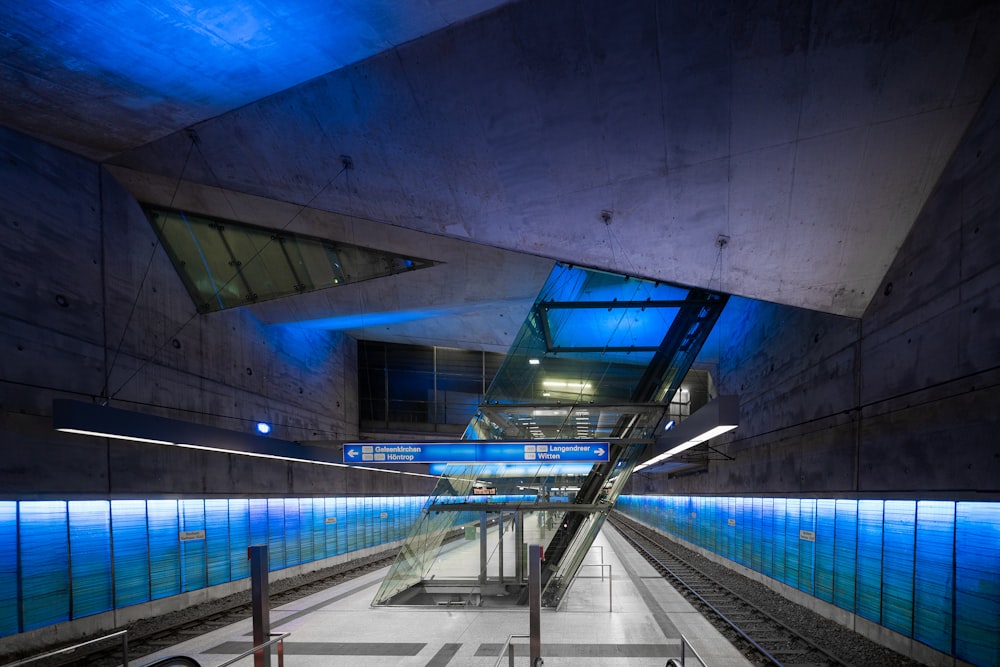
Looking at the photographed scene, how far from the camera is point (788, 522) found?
1304cm

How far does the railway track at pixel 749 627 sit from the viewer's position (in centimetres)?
838

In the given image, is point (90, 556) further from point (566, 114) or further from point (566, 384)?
point (566, 114)

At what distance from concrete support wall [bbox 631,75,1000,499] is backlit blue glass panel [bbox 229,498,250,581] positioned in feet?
43.2

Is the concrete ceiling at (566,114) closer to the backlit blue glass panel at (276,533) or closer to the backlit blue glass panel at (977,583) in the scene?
the backlit blue glass panel at (977,583)

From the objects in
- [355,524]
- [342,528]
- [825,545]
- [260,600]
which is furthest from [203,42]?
[355,524]

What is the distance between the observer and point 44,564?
8828mm

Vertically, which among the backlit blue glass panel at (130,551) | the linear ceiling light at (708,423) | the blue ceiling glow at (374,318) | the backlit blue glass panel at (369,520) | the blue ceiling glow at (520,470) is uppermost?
the blue ceiling glow at (374,318)

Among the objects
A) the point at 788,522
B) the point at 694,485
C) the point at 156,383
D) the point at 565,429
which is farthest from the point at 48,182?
the point at 694,485

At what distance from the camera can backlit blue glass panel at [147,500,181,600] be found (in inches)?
441

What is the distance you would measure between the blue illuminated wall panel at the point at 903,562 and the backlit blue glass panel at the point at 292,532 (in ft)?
44.6

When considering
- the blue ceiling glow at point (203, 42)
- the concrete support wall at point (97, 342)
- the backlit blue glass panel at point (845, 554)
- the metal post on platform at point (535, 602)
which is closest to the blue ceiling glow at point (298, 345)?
the concrete support wall at point (97, 342)

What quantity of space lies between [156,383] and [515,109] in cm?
868

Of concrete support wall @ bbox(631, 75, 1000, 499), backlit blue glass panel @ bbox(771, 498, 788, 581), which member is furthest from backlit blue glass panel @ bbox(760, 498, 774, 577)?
concrete support wall @ bbox(631, 75, 1000, 499)

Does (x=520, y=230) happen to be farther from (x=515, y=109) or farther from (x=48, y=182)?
(x=48, y=182)
